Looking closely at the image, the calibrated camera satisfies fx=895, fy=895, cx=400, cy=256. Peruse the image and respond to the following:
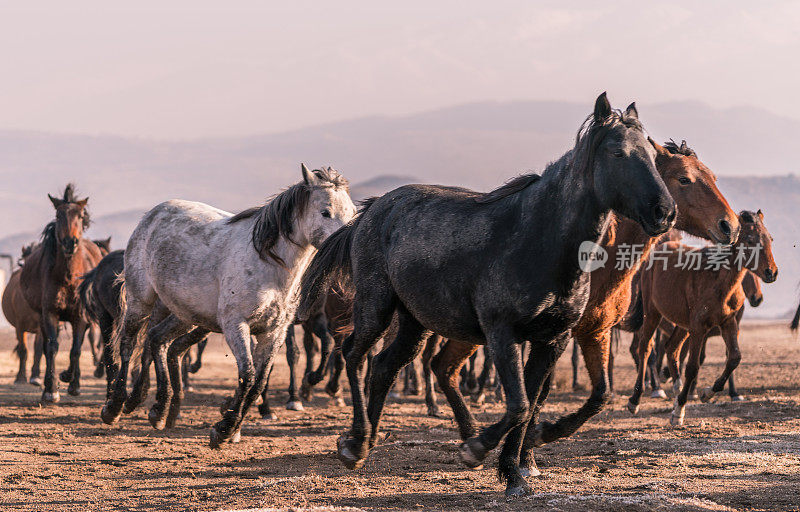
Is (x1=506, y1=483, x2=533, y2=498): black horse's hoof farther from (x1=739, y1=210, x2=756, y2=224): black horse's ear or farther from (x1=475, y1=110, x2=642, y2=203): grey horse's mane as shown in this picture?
(x1=739, y1=210, x2=756, y2=224): black horse's ear

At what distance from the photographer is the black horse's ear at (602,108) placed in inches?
195

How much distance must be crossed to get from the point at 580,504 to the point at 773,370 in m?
13.9

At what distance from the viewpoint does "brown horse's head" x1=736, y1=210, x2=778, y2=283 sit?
10.7 m

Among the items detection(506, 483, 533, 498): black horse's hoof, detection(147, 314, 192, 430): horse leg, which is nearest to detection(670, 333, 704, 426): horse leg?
detection(506, 483, 533, 498): black horse's hoof

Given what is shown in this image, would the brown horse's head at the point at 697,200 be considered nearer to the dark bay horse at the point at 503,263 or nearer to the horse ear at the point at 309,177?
the dark bay horse at the point at 503,263

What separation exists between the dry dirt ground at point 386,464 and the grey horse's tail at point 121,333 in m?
0.70

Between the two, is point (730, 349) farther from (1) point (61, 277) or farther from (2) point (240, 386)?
(1) point (61, 277)

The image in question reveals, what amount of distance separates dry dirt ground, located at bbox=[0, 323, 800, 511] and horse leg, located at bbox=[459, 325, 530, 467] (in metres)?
0.41

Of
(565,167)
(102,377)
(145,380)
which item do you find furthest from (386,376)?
(102,377)

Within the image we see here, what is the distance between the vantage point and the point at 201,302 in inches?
306

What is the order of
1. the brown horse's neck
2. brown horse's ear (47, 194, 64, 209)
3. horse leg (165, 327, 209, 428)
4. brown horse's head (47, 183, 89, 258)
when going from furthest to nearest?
brown horse's ear (47, 194, 64, 209) < brown horse's head (47, 183, 89, 258) < horse leg (165, 327, 209, 428) < the brown horse's neck

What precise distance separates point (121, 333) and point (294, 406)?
8.75 feet

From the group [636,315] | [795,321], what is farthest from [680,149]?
[795,321]

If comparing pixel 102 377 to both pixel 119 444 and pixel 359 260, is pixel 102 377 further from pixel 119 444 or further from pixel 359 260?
pixel 359 260
